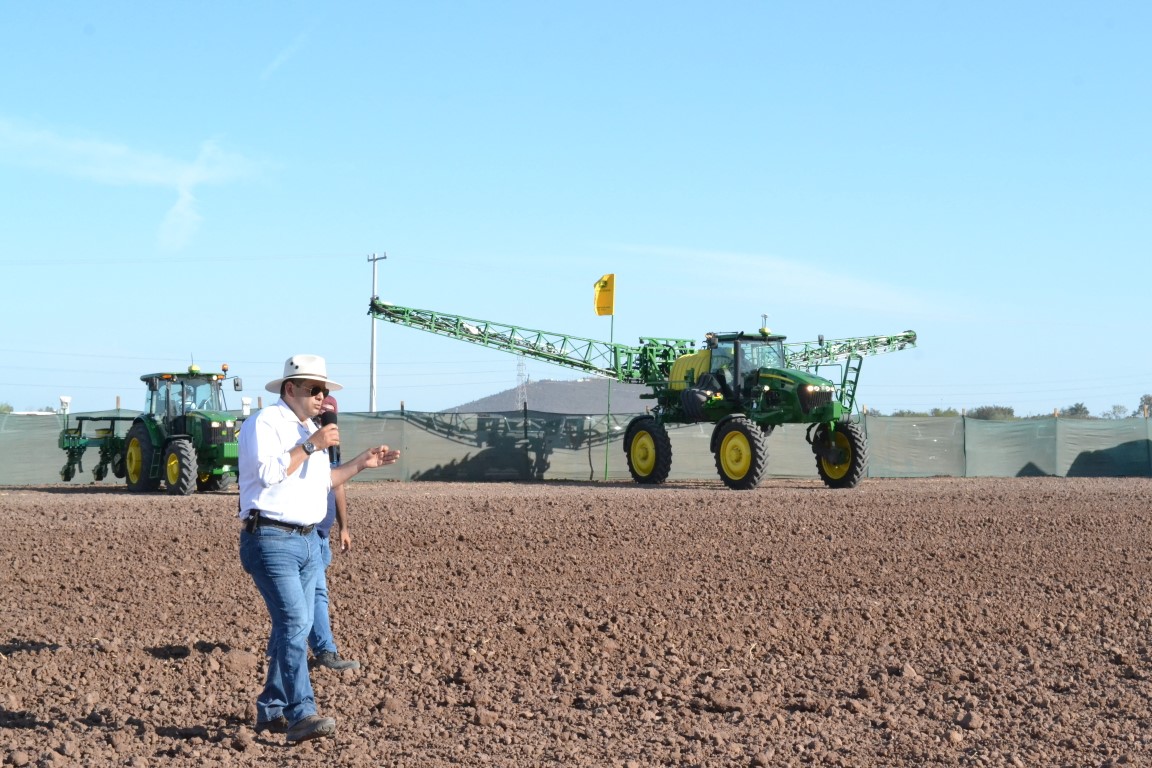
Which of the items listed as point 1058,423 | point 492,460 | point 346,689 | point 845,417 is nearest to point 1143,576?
point 346,689

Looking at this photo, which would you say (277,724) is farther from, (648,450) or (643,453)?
(643,453)

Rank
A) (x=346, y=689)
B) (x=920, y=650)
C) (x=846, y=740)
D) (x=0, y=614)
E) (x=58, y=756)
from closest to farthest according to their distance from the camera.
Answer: (x=58, y=756), (x=846, y=740), (x=346, y=689), (x=920, y=650), (x=0, y=614)

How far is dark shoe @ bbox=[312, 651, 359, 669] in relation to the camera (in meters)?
6.67

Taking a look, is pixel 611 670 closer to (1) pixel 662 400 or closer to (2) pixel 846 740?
(2) pixel 846 740

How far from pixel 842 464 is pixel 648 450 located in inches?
141

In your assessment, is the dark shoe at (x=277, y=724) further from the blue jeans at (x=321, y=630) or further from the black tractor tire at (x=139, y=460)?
the black tractor tire at (x=139, y=460)

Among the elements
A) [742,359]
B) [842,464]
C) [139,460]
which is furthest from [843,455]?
[139,460]

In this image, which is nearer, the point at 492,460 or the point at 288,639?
the point at 288,639

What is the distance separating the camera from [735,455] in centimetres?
2030

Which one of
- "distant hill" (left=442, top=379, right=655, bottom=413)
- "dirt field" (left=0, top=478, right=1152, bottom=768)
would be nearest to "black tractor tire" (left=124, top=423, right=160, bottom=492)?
"dirt field" (left=0, top=478, right=1152, bottom=768)

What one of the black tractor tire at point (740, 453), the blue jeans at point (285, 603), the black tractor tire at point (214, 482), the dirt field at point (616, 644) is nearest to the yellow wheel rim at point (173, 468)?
the black tractor tire at point (214, 482)

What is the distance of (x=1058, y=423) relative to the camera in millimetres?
27359

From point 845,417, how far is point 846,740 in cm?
1701

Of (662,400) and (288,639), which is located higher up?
(662,400)
